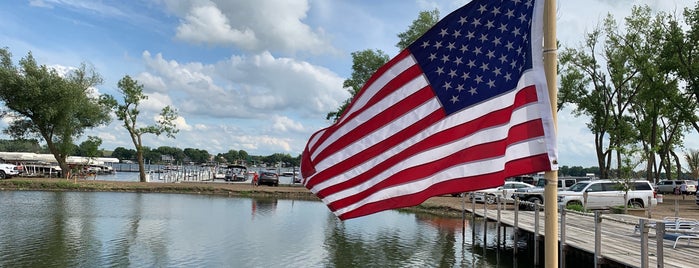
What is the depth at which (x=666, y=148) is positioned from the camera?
6150 cm

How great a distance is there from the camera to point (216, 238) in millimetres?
22281

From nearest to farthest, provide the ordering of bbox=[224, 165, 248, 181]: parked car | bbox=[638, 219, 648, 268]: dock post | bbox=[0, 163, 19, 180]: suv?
bbox=[638, 219, 648, 268]: dock post
bbox=[0, 163, 19, 180]: suv
bbox=[224, 165, 248, 181]: parked car

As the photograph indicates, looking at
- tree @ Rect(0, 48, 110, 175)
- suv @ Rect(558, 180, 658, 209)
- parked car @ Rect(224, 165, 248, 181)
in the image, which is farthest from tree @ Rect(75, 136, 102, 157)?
suv @ Rect(558, 180, 658, 209)

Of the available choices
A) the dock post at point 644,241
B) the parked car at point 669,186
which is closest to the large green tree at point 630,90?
the parked car at point 669,186

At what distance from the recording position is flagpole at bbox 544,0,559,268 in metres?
4.32

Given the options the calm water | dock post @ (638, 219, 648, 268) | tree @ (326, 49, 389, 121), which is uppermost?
tree @ (326, 49, 389, 121)

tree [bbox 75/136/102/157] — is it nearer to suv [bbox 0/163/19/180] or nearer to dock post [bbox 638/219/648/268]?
suv [bbox 0/163/19/180]

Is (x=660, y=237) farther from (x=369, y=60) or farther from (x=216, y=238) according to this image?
(x=369, y=60)

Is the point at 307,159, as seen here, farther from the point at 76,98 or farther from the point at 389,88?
the point at 76,98

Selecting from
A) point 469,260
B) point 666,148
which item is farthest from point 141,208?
point 666,148

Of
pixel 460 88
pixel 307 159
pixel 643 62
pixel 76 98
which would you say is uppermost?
pixel 643 62

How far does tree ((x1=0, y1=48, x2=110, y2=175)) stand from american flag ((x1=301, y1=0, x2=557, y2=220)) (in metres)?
53.3

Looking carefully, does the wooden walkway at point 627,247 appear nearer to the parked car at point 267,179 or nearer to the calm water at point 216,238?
the calm water at point 216,238

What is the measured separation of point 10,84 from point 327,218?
35909 millimetres
